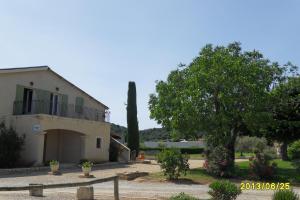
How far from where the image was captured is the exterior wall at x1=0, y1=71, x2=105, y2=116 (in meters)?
27.4

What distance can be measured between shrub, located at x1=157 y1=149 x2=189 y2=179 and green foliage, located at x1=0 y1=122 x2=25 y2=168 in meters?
9.49

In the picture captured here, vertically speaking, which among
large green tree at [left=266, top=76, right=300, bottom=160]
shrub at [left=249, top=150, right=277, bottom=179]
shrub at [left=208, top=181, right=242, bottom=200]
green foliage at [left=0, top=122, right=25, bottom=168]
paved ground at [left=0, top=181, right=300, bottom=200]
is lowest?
paved ground at [left=0, top=181, right=300, bottom=200]

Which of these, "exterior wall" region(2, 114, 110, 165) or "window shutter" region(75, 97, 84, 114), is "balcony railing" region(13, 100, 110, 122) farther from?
"exterior wall" region(2, 114, 110, 165)

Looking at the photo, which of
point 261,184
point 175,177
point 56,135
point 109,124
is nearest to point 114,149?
point 109,124

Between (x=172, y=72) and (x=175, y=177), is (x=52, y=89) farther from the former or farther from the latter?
(x=175, y=177)

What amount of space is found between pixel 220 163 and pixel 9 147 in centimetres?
Answer: 1237

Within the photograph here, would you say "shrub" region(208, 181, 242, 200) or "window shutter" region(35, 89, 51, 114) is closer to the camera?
"shrub" region(208, 181, 242, 200)

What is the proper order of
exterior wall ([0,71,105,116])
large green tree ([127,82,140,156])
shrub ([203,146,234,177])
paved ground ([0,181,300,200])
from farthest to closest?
large green tree ([127,82,140,156]) < exterior wall ([0,71,105,116]) < shrub ([203,146,234,177]) < paved ground ([0,181,300,200])

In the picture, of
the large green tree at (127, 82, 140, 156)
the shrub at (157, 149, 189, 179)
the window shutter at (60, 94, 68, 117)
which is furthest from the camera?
the large green tree at (127, 82, 140, 156)

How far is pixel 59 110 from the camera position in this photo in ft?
103

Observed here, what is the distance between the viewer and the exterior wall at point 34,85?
27375 millimetres

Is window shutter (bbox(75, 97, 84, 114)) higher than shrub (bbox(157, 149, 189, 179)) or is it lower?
higher

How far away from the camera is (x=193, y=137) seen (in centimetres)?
2736

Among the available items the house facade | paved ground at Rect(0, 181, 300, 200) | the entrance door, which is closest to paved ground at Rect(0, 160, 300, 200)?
paved ground at Rect(0, 181, 300, 200)
